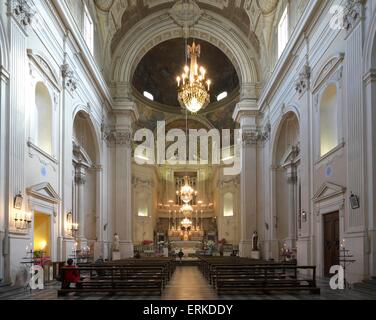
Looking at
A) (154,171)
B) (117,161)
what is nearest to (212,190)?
(154,171)

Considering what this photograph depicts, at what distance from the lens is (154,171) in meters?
40.9

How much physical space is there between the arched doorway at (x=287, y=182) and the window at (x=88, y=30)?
8.92m

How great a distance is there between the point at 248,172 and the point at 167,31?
8.76 metres

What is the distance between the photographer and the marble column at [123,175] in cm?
2914

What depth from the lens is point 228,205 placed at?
39.2m

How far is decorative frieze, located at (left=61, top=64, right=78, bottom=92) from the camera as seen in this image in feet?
62.7

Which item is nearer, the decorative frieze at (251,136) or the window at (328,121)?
the window at (328,121)

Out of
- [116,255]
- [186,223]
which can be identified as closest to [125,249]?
[116,255]

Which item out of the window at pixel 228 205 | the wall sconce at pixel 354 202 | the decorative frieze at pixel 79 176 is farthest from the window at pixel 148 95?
the wall sconce at pixel 354 202

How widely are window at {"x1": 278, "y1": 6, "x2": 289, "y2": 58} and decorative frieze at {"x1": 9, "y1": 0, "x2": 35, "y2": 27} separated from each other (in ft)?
37.6

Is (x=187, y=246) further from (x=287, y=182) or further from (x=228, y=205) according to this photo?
(x=287, y=182)

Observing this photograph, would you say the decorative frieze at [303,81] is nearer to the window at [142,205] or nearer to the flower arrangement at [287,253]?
the flower arrangement at [287,253]
